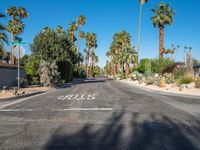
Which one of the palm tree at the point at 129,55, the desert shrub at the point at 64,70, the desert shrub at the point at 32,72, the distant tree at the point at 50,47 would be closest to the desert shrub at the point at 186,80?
the desert shrub at the point at 32,72

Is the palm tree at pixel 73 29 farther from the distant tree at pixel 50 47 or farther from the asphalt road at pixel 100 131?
the asphalt road at pixel 100 131

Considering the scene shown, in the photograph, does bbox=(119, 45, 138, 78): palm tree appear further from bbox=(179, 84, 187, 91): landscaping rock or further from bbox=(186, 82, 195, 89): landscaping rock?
bbox=(186, 82, 195, 89): landscaping rock

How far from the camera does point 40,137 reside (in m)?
7.75

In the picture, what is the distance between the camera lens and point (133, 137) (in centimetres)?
771

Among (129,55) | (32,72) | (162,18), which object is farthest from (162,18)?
(32,72)

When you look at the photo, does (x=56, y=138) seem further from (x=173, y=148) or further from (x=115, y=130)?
(x=173, y=148)

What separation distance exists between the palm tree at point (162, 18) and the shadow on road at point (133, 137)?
170 feet

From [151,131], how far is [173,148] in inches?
76.4

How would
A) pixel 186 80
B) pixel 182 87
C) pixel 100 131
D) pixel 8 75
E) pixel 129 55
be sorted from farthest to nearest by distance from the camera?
pixel 129 55 < pixel 8 75 < pixel 186 80 < pixel 182 87 < pixel 100 131

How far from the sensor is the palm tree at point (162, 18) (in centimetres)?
6025

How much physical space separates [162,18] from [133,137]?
5657 centimetres

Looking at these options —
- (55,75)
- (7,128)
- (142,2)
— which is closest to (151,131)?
(7,128)

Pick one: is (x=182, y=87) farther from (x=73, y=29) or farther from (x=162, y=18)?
(x=73, y=29)

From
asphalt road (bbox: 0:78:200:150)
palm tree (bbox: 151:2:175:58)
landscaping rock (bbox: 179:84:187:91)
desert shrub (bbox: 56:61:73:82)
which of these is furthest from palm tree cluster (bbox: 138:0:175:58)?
asphalt road (bbox: 0:78:200:150)
